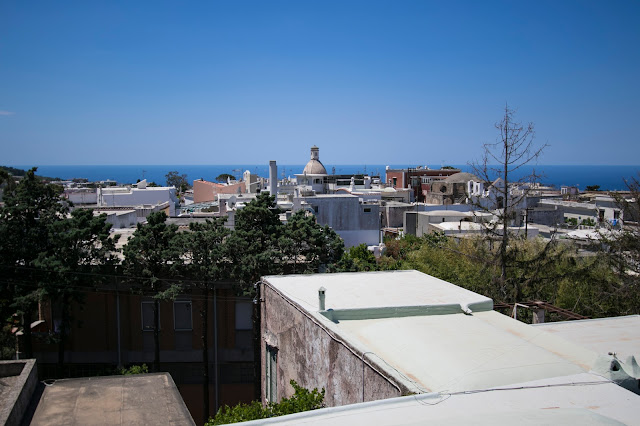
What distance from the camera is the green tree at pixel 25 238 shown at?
17969 mm

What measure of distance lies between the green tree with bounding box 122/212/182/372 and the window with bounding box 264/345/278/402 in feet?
21.2

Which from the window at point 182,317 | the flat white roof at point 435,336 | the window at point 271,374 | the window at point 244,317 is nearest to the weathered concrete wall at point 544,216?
the window at point 244,317

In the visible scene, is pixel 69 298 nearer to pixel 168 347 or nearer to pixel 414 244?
pixel 168 347

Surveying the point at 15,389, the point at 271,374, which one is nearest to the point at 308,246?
the point at 271,374

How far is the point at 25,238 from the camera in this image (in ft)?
59.7

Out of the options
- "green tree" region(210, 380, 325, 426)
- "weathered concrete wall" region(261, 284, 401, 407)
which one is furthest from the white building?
"green tree" region(210, 380, 325, 426)

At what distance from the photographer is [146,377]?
1248 centimetres

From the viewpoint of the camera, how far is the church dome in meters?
61.2

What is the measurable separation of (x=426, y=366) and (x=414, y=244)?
25262mm

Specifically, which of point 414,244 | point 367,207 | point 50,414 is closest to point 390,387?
point 50,414

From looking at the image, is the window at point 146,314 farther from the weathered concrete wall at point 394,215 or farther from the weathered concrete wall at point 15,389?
the weathered concrete wall at point 394,215

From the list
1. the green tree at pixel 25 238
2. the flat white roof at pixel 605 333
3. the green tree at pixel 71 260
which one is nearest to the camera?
the flat white roof at pixel 605 333

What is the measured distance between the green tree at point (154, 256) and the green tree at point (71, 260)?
0.80 metres

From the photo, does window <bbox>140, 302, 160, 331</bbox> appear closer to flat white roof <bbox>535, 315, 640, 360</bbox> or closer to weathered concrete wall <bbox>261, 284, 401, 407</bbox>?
weathered concrete wall <bbox>261, 284, 401, 407</bbox>
